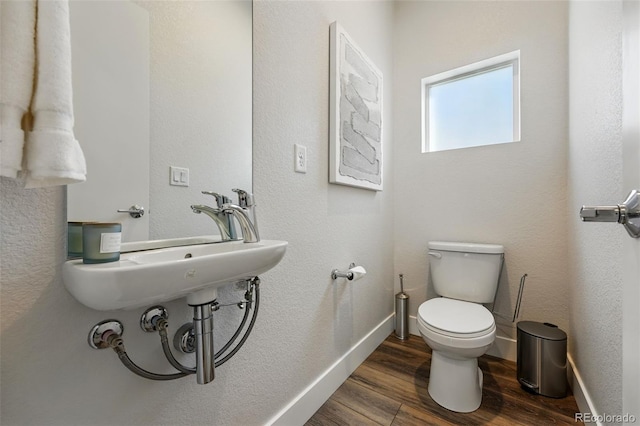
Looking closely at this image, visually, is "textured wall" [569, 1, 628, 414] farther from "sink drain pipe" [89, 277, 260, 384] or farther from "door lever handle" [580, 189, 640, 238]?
"sink drain pipe" [89, 277, 260, 384]

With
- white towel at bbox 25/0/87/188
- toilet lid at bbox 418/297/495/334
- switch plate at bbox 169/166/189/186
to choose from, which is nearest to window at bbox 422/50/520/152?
toilet lid at bbox 418/297/495/334

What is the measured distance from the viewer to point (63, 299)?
562 mm

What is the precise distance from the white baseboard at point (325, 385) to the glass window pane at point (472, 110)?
4.97 ft

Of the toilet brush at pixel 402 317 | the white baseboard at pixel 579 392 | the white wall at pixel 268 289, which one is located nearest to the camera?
the white wall at pixel 268 289

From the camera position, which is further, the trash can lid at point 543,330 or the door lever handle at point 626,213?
the trash can lid at point 543,330

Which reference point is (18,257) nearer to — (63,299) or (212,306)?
(63,299)

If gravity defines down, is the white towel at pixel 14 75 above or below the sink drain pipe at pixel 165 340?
above

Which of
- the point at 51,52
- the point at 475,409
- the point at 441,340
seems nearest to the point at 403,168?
the point at 441,340

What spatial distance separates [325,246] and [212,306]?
69 centimetres

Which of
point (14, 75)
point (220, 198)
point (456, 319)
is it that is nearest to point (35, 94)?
point (14, 75)

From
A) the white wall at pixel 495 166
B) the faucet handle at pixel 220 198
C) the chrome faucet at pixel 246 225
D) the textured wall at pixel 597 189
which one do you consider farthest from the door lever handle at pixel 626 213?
the white wall at pixel 495 166

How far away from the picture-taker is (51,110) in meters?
0.44

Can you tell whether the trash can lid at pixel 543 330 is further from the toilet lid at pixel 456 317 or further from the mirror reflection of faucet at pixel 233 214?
the mirror reflection of faucet at pixel 233 214

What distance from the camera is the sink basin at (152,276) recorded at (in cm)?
46
